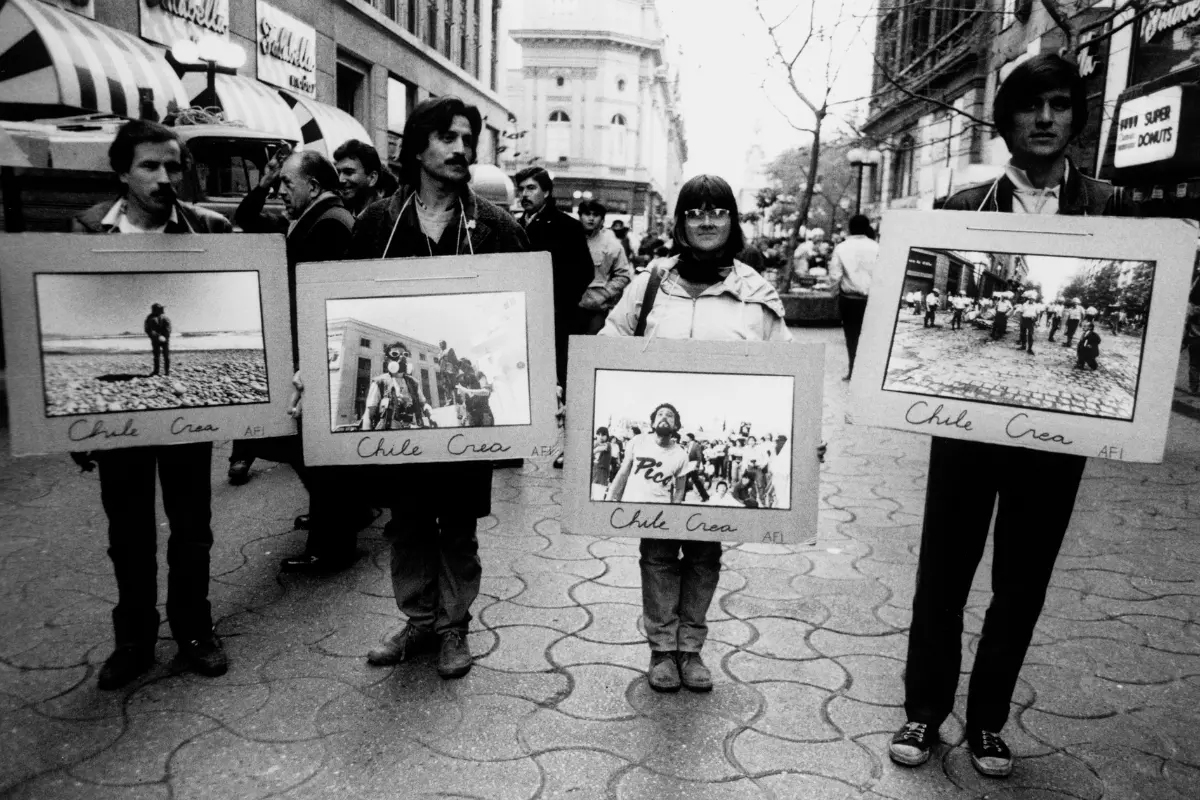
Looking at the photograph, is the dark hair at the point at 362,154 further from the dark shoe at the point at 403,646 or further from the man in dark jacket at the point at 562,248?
the dark shoe at the point at 403,646

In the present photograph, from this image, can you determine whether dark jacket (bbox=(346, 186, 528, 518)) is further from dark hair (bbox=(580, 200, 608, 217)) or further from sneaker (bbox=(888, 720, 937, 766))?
dark hair (bbox=(580, 200, 608, 217))

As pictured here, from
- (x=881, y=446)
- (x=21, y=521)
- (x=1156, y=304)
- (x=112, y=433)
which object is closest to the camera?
(x=1156, y=304)

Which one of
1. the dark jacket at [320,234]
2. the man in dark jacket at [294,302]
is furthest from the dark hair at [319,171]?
the dark jacket at [320,234]

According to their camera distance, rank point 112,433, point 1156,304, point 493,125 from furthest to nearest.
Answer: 1. point 493,125
2. point 112,433
3. point 1156,304

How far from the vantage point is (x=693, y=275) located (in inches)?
137

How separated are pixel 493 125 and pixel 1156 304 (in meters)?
35.5

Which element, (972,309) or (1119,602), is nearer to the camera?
(972,309)

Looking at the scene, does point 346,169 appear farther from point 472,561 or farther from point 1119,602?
point 1119,602

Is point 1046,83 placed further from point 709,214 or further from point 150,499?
point 150,499

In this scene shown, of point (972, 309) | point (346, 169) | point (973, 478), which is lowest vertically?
point (973, 478)

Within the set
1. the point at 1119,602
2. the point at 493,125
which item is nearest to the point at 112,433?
the point at 1119,602

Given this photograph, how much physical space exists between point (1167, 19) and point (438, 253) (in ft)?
45.8

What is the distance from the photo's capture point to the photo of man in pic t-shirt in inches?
126

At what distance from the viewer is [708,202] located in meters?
3.37
